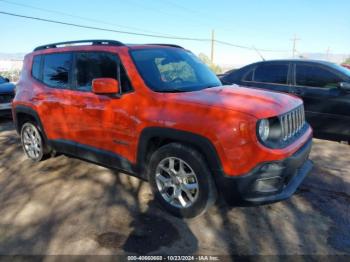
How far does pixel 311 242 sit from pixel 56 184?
128 inches

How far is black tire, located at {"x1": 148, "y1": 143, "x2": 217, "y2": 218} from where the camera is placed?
3301 millimetres

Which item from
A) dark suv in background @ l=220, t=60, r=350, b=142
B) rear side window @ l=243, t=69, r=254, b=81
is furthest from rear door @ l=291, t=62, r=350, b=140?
rear side window @ l=243, t=69, r=254, b=81

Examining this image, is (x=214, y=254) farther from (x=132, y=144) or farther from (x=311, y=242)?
(x=132, y=144)

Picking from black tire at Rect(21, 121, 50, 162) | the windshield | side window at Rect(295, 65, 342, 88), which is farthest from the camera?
side window at Rect(295, 65, 342, 88)

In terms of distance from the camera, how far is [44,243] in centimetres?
314

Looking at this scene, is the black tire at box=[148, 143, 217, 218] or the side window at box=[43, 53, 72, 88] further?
the side window at box=[43, 53, 72, 88]

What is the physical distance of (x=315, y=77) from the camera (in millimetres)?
6367

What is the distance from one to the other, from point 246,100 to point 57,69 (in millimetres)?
2863

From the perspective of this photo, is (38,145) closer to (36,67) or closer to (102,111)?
(36,67)

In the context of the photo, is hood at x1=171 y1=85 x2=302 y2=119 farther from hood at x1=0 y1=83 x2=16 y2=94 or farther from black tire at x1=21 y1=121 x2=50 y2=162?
hood at x1=0 y1=83 x2=16 y2=94

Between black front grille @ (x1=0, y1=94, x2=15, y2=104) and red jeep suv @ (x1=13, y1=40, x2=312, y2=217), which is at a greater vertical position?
red jeep suv @ (x1=13, y1=40, x2=312, y2=217)

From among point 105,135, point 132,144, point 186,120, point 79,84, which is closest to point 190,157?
point 186,120

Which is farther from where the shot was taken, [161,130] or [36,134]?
[36,134]

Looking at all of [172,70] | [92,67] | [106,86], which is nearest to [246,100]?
[172,70]
